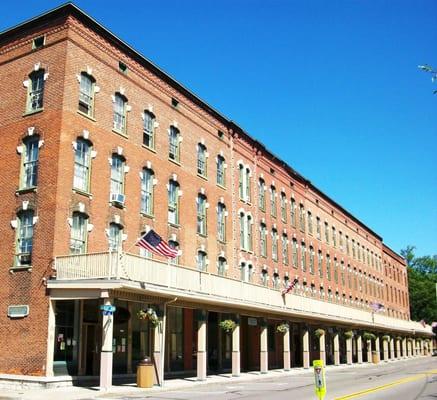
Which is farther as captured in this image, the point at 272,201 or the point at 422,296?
the point at 422,296

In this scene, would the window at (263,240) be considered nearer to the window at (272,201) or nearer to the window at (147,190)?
the window at (272,201)

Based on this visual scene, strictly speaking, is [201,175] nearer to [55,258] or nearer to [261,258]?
[261,258]

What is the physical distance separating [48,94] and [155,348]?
11.4m

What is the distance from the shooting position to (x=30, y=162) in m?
25.2

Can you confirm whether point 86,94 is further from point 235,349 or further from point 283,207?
point 283,207

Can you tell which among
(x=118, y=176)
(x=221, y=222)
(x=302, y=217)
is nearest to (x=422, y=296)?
(x=302, y=217)

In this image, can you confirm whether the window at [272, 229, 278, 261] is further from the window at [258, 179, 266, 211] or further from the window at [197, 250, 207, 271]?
the window at [197, 250, 207, 271]

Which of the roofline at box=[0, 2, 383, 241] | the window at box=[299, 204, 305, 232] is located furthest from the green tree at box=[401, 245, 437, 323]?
the roofline at box=[0, 2, 383, 241]

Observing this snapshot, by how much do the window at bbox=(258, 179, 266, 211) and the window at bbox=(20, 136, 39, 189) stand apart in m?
20.1

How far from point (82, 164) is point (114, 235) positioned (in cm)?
354

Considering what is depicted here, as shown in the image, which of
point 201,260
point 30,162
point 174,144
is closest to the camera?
point 30,162

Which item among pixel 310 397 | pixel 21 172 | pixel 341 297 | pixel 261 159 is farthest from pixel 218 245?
pixel 341 297

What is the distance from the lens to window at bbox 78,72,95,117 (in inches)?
1015

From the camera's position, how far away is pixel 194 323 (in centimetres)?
3288
